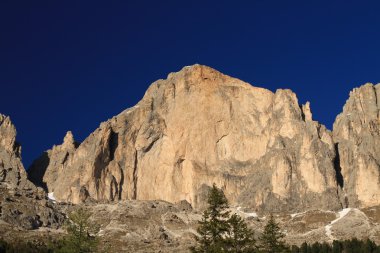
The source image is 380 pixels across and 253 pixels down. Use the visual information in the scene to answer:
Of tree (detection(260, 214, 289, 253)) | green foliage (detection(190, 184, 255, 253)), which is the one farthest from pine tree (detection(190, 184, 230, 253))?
tree (detection(260, 214, 289, 253))

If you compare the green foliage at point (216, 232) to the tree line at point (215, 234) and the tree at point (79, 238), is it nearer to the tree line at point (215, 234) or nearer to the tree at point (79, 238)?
the tree line at point (215, 234)

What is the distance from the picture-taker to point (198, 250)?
66062 mm

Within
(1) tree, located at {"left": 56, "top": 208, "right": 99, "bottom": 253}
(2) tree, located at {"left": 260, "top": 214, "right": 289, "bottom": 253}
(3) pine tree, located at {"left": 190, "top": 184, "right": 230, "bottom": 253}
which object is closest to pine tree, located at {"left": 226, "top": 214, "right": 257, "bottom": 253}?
(3) pine tree, located at {"left": 190, "top": 184, "right": 230, "bottom": 253}

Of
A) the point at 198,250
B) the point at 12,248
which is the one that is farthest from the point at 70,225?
the point at 12,248

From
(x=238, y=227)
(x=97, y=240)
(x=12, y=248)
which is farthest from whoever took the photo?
(x=12, y=248)

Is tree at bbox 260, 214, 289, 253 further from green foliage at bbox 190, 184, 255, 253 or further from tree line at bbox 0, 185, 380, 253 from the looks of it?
green foliage at bbox 190, 184, 255, 253

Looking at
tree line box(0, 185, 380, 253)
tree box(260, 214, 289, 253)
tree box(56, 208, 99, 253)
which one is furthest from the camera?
tree box(260, 214, 289, 253)

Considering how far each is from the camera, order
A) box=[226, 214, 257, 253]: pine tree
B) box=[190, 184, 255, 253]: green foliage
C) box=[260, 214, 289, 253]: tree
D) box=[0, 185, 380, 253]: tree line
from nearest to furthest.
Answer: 1. box=[190, 184, 255, 253]: green foliage
2. box=[0, 185, 380, 253]: tree line
3. box=[226, 214, 257, 253]: pine tree
4. box=[260, 214, 289, 253]: tree

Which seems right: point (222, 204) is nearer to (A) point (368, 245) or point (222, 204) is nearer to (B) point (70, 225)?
(B) point (70, 225)

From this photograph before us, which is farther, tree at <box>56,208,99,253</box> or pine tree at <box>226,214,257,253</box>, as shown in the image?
tree at <box>56,208,99,253</box>

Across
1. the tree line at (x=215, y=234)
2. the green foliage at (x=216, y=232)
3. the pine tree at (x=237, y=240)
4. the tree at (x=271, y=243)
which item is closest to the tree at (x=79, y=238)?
the tree line at (x=215, y=234)

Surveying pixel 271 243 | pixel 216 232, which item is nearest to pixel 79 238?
pixel 216 232

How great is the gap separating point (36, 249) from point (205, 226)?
13696 centimetres

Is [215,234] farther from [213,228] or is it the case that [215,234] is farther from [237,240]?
[237,240]
